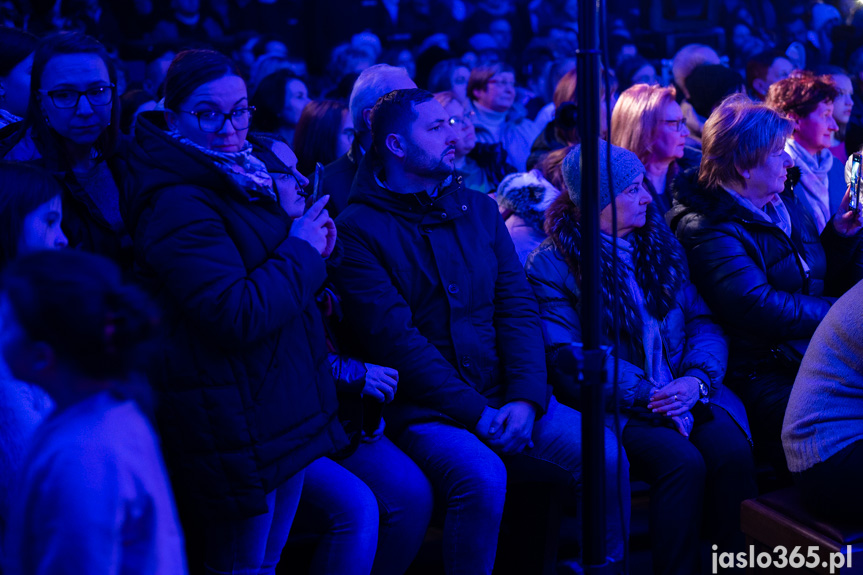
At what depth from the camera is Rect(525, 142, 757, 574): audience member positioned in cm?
269

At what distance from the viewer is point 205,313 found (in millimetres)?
1999

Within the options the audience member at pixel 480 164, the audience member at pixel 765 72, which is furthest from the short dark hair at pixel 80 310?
the audience member at pixel 765 72

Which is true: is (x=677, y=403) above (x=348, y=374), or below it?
below

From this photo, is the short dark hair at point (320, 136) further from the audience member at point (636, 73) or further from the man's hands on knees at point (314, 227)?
the audience member at point (636, 73)

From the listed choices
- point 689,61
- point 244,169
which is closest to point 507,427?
point 244,169

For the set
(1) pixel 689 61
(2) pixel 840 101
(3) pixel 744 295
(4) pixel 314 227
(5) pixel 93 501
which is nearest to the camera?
(5) pixel 93 501

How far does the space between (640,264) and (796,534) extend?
0.96 meters

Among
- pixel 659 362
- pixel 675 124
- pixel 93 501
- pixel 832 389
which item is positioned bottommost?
pixel 659 362

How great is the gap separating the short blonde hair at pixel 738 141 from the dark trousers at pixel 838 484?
1174mm

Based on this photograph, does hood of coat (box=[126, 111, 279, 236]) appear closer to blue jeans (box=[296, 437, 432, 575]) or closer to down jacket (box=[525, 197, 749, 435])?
blue jeans (box=[296, 437, 432, 575])

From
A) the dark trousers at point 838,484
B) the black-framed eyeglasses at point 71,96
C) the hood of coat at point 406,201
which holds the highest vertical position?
the black-framed eyeglasses at point 71,96

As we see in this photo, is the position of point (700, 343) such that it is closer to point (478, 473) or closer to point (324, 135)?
point (478, 473)

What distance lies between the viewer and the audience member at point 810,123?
12.9 feet

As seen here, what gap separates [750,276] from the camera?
2.97 meters
